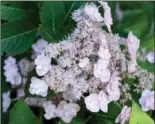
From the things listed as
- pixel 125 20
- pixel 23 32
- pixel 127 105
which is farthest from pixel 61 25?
pixel 125 20

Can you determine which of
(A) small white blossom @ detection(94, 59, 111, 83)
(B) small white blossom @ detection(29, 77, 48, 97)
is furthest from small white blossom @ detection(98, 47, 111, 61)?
(B) small white blossom @ detection(29, 77, 48, 97)

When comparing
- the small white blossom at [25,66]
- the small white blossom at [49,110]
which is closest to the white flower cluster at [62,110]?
the small white blossom at [49,110]

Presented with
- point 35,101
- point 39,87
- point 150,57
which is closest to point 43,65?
point 39,87

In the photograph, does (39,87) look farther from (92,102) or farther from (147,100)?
(147,100)

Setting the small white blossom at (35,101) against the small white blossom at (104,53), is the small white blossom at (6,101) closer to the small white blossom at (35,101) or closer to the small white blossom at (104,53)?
the small white blossom at (35,101)

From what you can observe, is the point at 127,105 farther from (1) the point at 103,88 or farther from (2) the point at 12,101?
(2) the point at 12,101

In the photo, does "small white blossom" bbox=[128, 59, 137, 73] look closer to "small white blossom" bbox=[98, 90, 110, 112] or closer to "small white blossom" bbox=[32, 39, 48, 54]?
"small white blossom" bbox=[98, 90, 110, 112]
